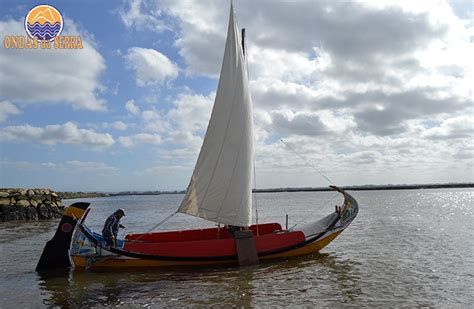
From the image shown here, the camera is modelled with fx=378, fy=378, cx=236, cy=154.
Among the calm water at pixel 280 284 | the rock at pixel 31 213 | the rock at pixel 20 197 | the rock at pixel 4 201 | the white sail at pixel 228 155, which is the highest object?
the white sail at pixel 228 155

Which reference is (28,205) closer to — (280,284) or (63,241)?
(63,241)

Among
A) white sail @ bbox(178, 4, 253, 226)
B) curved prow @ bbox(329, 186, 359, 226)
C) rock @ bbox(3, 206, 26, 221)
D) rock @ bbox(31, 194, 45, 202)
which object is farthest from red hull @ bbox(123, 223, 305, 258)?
rock @ bbox(31, 194, 45, 202)

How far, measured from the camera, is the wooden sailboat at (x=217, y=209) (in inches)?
632

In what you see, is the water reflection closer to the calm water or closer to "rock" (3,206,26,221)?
the calm water

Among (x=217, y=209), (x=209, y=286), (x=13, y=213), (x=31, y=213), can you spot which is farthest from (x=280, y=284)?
(x=13, y=213)

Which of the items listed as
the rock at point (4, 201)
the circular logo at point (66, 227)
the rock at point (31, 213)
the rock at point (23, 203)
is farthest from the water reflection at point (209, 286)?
the rock at point (4, 201)

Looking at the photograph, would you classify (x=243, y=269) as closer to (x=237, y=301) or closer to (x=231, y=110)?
(x=237, y=301)

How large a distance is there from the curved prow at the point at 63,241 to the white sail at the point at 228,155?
4.49 meters

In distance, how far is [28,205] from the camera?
44750 mm

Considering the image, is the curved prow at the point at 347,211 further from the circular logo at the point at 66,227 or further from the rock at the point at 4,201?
the rock at the point at 4,201

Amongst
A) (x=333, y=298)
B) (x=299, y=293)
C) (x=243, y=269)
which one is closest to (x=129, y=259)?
(x=243, y=269)

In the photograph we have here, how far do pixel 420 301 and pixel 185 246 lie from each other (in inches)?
359

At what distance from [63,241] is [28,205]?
33448 mm

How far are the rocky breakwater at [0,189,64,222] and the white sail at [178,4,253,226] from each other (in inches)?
A: 1406
